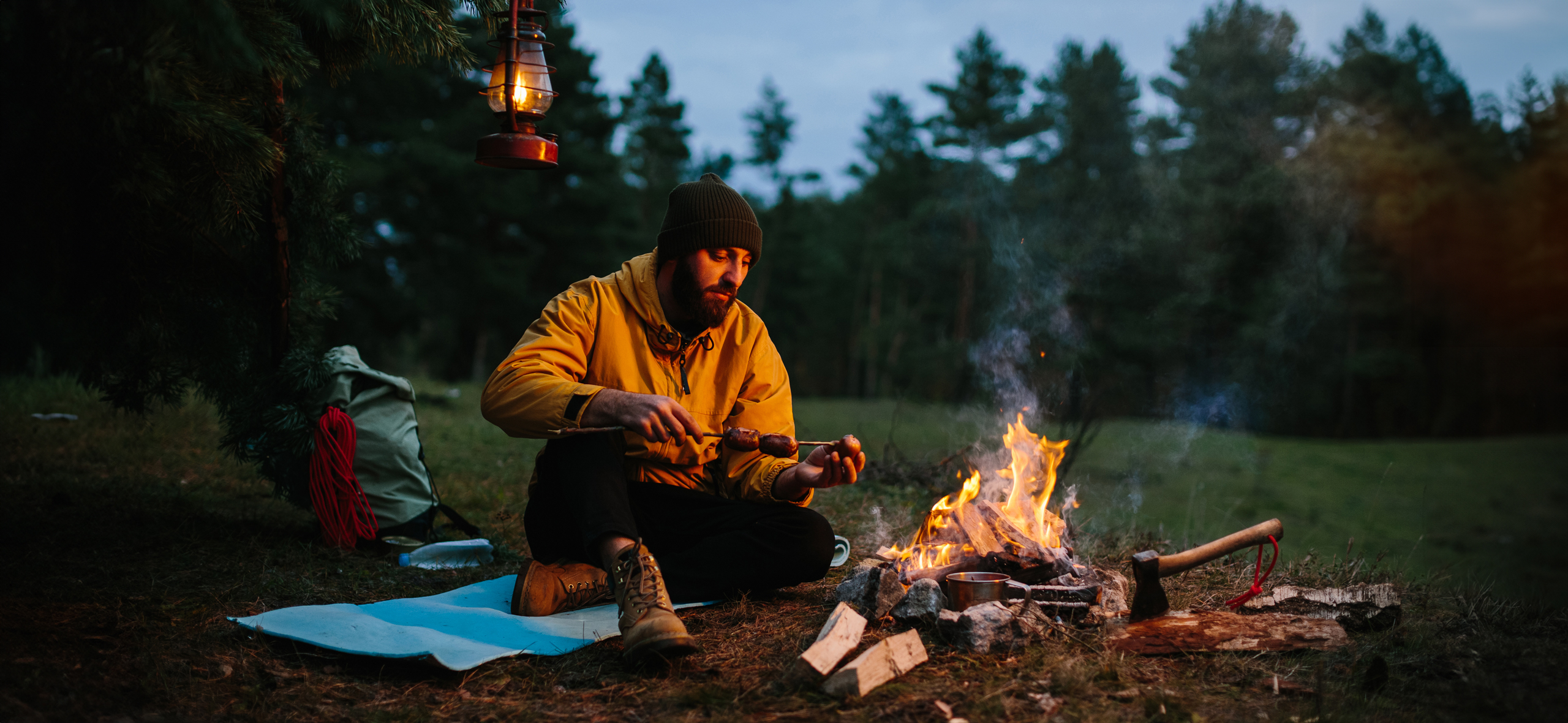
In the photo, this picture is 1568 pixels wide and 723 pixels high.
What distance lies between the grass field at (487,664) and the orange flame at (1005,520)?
434 mm

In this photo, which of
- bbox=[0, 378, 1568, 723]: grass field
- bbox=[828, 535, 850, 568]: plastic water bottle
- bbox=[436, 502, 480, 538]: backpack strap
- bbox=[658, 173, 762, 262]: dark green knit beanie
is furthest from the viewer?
bbox=[436, 502, 480, 538]: backpack strap

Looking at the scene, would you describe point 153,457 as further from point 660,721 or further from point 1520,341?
point 1520,341

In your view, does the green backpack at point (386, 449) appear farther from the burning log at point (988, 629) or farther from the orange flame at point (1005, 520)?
the burning log at point (988, 629)

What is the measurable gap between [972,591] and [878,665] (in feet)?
2.22

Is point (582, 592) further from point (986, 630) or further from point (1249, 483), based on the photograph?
point (1249, 483)

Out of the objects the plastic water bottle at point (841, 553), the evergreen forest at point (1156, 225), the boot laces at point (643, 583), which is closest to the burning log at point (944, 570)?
the plastic water bottle at point (841, 553)

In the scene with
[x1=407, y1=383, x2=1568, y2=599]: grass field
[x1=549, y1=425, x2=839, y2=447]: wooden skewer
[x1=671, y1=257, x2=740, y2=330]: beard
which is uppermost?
[x1=671, y1=257, x2=740, y2=330]: beard

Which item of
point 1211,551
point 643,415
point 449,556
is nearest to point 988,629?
point 1211,551

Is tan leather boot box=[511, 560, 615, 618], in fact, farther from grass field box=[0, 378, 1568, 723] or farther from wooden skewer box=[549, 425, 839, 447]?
wooden skewer box=[549, 425, 839, 447]

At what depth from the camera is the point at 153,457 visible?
560 cm

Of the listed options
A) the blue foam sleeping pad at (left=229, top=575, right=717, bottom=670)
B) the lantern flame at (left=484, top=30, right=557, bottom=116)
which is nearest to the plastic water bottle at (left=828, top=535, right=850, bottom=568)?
the blue foam sleeping pad at (left=229, top=575, right=717, bottom=670)

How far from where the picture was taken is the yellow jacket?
2994 millimetres

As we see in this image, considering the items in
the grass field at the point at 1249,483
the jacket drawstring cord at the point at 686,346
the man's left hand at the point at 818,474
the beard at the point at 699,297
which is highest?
the beard at the point at 699,297

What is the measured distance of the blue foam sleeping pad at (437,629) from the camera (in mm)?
2566
